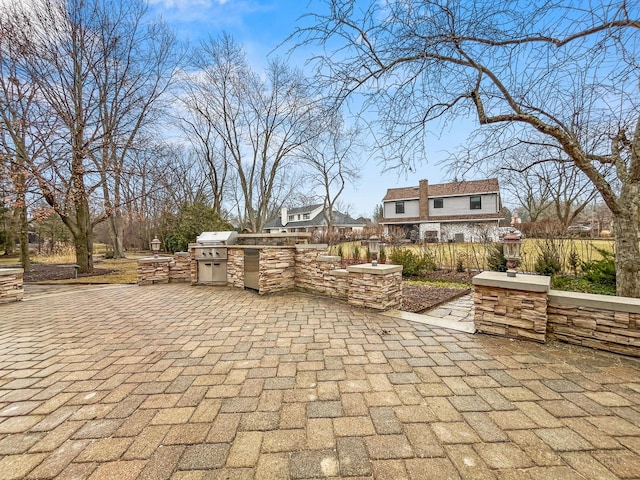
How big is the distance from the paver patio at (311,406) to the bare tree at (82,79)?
6.79m

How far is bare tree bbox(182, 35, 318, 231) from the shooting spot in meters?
12.0

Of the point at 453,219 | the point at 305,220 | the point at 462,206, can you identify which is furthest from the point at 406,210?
the point at 305,220

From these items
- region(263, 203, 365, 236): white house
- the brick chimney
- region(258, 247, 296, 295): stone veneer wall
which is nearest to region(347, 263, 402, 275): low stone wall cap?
region(258, 247, 296, 295): stone veneer wall

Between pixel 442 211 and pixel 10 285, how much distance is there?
2406cm

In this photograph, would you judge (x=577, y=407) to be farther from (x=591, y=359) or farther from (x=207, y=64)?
(x=207, y=64)

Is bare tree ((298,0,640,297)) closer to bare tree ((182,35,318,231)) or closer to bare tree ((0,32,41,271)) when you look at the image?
bare tree ((182,35,318,231))

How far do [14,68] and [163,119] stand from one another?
4.17m

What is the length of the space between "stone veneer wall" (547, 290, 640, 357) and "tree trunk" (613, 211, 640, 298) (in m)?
1.76

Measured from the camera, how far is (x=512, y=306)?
10.6 ft

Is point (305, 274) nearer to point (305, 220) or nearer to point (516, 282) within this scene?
point (516, 282)

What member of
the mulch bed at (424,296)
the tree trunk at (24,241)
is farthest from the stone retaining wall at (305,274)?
the tree trunk at (24,241)

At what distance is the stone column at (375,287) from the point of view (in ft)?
14.5

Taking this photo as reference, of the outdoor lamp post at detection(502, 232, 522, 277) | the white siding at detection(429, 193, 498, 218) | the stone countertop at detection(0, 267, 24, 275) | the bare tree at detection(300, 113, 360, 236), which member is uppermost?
the bare tree at detection(300, 113, 360, 236)

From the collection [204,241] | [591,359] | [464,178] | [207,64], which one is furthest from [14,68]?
[591,359]
